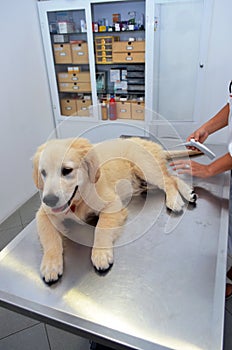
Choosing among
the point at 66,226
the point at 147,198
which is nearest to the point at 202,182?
the point at 147,198

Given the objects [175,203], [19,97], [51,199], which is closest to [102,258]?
[51,199]

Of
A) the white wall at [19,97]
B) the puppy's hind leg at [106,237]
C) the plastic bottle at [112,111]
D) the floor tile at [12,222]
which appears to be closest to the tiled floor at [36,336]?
the puppy's hind leg at [106,237]

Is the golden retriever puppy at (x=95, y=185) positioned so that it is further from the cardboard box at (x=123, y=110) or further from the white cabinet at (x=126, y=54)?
the cardboard box at (x=123, y=110)

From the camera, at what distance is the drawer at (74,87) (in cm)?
261

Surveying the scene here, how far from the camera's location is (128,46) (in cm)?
229

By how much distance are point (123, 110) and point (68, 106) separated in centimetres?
73

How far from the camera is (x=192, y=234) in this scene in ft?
2.59

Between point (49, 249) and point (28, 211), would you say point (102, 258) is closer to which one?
point (49, 249)

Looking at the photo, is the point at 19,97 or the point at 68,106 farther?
the point at 68,106

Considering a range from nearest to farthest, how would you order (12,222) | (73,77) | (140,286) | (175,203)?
(140,286), (175,203), (12,222), (73,77)

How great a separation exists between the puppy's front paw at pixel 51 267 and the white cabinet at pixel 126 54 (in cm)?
153

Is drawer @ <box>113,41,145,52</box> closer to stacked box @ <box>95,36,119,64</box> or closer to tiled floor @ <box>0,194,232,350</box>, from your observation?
stacked box @ <box>95,36,119,64</box>


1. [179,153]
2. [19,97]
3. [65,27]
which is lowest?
[179,153]

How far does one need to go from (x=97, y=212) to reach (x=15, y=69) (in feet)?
6.08
